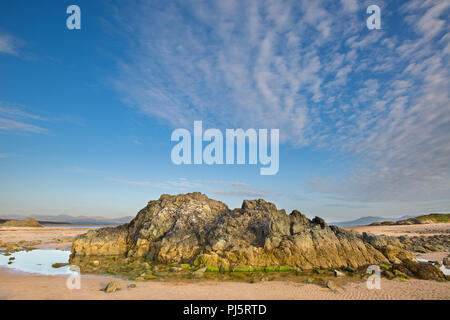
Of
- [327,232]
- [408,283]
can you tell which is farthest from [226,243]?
[408,283]

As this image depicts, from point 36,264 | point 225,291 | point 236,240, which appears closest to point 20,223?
point 36,264

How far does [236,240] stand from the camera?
65.5 feet

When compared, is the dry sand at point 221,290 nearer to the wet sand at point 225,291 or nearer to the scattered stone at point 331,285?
the wet sand at point 225,291

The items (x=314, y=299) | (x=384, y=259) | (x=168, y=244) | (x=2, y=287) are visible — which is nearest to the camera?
(x=314, y=299)

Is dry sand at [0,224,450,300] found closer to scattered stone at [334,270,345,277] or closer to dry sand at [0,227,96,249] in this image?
scattered stone at [334,270,345,277]

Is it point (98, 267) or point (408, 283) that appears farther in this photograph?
point (98, 267)

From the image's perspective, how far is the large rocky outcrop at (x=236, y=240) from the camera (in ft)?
60.5

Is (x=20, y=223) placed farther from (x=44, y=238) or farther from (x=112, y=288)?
(x=112, y=288)

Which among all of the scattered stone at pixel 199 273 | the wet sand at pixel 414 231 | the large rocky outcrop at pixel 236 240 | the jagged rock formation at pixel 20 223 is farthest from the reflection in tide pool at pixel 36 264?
the jagged rock formation at pixel 20 223
